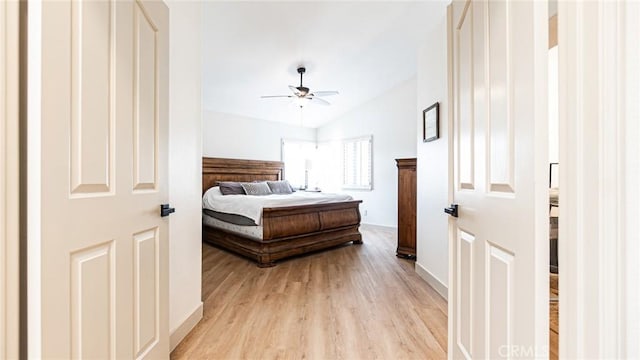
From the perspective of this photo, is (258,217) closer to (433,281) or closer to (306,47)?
(433,281)

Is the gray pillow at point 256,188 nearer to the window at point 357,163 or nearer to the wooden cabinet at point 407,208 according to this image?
the window at point 357,163

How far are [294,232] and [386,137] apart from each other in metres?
3.18

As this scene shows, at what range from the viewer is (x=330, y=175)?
704 cm

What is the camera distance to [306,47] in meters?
3.59

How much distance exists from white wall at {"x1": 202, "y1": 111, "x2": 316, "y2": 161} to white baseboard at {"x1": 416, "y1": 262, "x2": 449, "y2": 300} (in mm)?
4226

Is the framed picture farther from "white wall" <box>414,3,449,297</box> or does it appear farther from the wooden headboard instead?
the wooden headboard

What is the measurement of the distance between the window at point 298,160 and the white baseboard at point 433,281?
4371 millimetres

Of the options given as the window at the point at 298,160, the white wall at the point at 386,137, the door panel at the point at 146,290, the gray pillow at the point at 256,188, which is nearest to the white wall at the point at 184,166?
the door panel at the point at 146,290

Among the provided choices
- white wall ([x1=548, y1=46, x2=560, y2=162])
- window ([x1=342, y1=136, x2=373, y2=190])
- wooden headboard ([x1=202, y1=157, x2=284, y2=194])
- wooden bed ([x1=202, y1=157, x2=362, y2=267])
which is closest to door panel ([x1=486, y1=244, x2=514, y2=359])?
white wall ([x1=548, y1=46, x2=560, y2=162])

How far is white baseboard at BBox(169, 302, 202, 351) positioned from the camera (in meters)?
1.67
